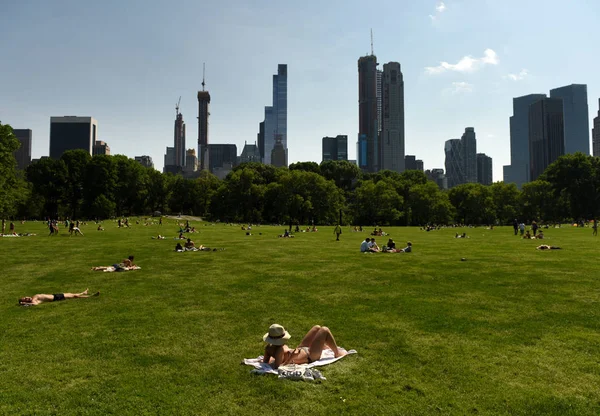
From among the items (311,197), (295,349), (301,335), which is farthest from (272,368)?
(311,197)

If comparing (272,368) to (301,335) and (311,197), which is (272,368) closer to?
(301,335)

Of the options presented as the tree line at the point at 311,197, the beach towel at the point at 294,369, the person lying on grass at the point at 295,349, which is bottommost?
the beach towel at the point at 294,369

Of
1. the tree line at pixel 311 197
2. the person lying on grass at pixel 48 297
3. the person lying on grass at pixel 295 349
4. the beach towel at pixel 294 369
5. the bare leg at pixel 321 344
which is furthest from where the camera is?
the tree line at pixel 311 197

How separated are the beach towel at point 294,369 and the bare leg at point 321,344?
0.12m

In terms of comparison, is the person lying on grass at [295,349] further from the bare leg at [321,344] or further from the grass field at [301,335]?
the grass field at [301,335]

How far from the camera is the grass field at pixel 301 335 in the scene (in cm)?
646

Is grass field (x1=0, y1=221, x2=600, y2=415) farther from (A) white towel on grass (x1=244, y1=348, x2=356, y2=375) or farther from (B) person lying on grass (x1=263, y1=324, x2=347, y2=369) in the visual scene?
(B) person lying on grass (x1=263, y1=324, x2=347, y2=369)

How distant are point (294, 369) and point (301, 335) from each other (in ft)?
6.85

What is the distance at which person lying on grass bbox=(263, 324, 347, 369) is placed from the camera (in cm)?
798

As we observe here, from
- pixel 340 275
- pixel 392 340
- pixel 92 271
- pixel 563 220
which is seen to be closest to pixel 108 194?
pixel 92 271

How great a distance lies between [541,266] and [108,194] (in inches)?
3905

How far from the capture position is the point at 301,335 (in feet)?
31.9

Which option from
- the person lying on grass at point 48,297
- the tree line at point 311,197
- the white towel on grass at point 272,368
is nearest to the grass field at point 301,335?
the white towel on grass at point 272,368

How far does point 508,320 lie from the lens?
416 inches
